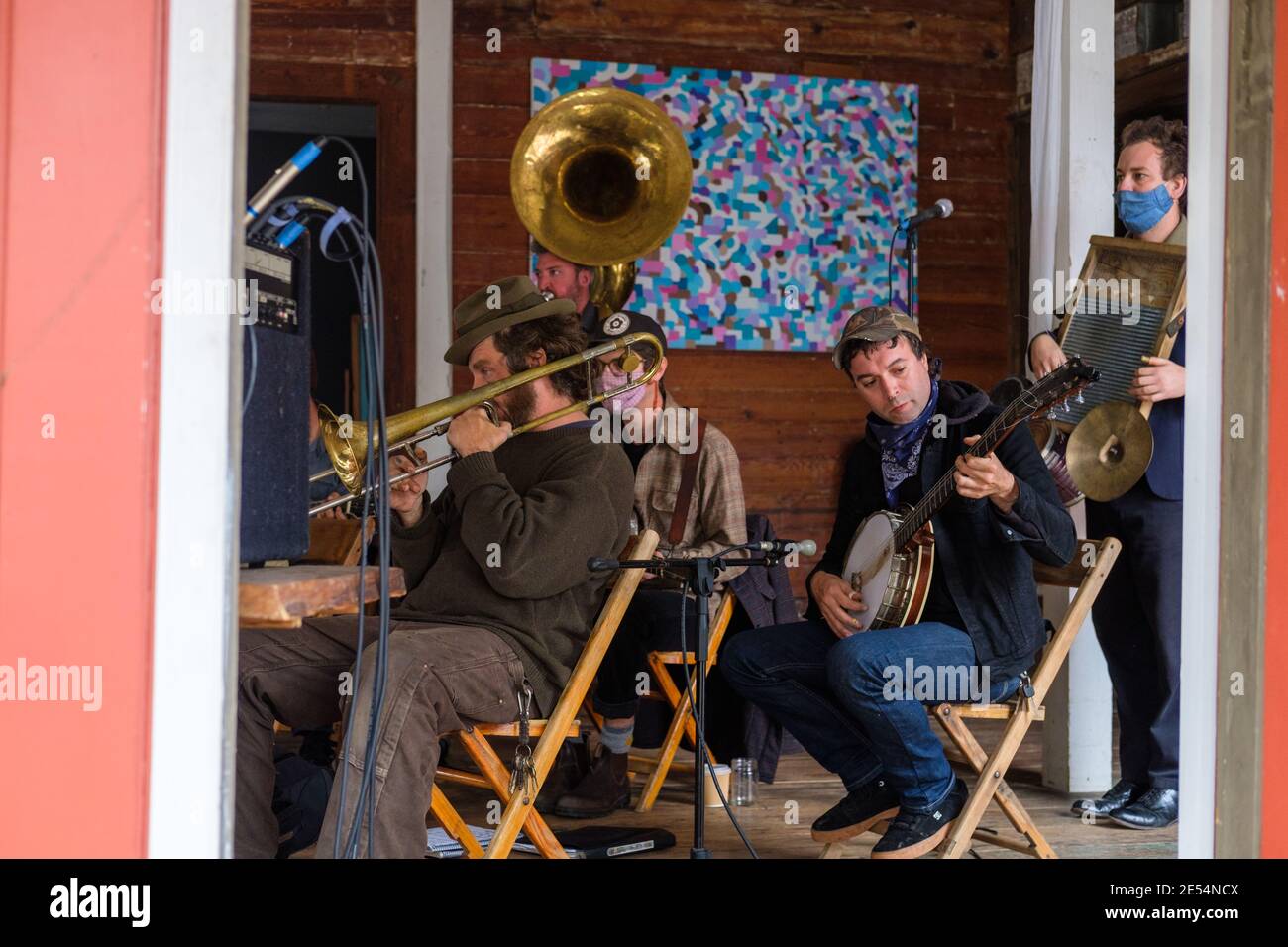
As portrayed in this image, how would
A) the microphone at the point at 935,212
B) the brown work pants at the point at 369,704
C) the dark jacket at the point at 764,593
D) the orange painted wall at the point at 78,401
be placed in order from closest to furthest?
the orange painted wall at the point at 78,401
the brown work pants at the point at 369,704
the dark jacket at the point at 764,593
the microphone at the point at 935,212

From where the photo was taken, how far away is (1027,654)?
2.89 meters

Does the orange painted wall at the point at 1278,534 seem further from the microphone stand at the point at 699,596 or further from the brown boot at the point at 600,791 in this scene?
the brown boot at the point at 600,791

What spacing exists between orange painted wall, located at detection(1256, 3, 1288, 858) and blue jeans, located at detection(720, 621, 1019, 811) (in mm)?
911

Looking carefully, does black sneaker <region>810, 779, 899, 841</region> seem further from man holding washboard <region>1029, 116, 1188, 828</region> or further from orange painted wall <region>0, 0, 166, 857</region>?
orange painted wall <region>0, 0, 166, 857</region>

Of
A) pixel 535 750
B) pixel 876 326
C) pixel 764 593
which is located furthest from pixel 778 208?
pixel 535 750

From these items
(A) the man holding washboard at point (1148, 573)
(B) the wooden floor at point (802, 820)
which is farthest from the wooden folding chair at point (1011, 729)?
(A) the man holding washboard at point (1148, 573)

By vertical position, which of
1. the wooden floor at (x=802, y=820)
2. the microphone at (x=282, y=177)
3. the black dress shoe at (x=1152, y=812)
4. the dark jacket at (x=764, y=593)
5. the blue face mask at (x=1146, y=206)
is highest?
the blue face mask at (x=1146, y=206)

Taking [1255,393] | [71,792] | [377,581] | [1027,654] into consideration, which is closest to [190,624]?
[71,792]

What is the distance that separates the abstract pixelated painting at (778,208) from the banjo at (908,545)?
2598 mm

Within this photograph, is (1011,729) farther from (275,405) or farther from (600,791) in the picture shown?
(275,405)

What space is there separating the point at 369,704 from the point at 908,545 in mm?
1173

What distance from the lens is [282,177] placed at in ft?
5.93

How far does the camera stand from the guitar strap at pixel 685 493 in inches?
158

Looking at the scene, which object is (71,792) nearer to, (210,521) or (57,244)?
(210,521)
